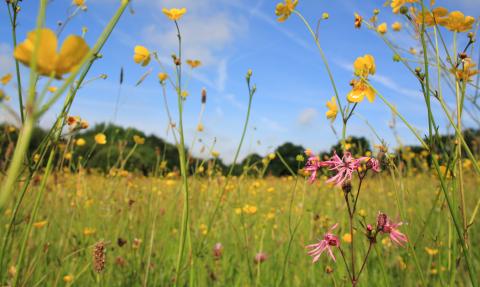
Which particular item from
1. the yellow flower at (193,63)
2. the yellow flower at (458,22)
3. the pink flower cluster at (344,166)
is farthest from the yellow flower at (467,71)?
the yellow flower at (193,63)

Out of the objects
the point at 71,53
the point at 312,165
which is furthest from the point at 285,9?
the point at 71,53

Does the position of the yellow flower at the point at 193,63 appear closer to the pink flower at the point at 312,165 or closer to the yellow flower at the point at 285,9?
the yellow flower at the point at 285,9

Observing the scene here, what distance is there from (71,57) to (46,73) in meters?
0.03

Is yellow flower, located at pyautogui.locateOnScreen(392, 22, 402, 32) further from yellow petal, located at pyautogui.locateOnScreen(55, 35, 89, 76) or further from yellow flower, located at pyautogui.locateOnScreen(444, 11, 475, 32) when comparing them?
yellow petal, located at pyautogui.locateOnScreen(55, 35, 89, 76)

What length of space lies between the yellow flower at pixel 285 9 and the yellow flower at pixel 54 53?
85 cm

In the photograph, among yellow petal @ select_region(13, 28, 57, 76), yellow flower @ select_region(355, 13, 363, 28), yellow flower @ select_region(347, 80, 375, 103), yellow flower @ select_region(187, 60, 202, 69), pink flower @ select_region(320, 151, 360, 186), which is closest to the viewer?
yellow petal @ select_region(13, 28, 57, 76)

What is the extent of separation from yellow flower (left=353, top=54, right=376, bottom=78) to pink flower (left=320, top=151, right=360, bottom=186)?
245 millimetres

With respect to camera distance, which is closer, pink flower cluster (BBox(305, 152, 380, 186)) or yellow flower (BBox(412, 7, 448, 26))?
pink flower cluster (BBox(305, 152, 380, 186))

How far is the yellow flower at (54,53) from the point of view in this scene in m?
0.31

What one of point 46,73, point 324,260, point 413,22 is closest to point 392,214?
point 324,260

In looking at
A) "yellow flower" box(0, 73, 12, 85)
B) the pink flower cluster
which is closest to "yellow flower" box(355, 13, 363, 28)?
the pink flower cluster

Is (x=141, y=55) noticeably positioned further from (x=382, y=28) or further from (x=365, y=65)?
(x=382, y=28)

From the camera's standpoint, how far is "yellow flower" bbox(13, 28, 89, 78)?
1.02 feet

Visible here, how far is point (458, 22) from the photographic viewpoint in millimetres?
908
